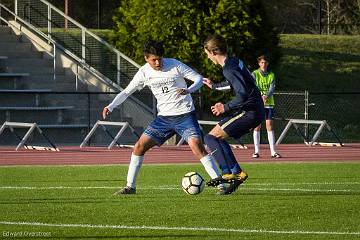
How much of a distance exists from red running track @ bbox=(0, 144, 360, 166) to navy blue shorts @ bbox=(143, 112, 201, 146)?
8.25 meters

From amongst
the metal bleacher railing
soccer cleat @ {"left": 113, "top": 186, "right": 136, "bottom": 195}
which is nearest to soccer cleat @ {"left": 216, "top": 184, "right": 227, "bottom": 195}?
soccer cleat @ {"left": 113, "top": 186, "right": 136, "bottom": 195}

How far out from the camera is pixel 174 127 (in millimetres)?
15391

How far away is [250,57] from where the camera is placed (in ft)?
111

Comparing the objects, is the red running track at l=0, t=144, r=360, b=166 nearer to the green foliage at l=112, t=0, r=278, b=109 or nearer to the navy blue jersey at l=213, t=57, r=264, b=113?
the green foliage at l=112, t=0, r=278, b=109

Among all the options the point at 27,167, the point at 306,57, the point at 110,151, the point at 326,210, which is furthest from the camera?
the point at 306,57

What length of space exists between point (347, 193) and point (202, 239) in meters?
5.21

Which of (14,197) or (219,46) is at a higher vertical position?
(219,46)

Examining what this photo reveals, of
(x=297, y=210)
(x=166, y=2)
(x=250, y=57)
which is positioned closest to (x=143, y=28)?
(x=166, y=2)

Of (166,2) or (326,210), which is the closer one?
(326,210)

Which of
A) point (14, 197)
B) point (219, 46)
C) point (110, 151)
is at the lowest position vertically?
point (110, 151)

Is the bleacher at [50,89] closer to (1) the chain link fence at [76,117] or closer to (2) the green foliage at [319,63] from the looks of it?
(1) the chain link fence at [76,117]

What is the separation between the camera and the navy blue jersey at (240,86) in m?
15.0

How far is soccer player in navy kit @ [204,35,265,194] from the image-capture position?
49.4 feet

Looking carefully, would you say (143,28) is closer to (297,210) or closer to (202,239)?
(297,210)
